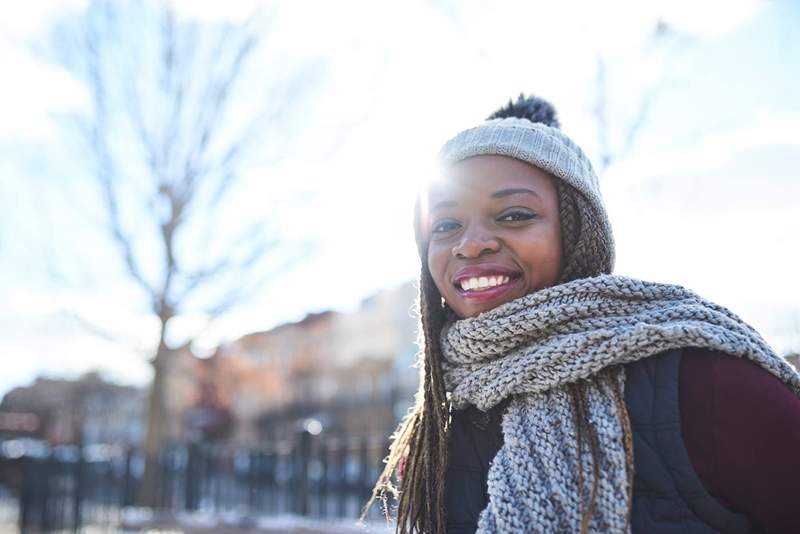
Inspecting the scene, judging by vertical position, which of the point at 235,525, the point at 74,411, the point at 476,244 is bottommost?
the point at 235,525

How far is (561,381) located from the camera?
4.77 ft

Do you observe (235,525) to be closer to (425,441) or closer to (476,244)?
(425,441)

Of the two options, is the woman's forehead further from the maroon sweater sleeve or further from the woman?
the maroon sweater sleeve

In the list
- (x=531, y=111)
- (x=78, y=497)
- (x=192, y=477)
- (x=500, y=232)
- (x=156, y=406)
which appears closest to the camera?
(x=500, y=232)

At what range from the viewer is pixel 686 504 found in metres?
1.29

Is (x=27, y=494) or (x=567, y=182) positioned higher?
(x=567, y=182)

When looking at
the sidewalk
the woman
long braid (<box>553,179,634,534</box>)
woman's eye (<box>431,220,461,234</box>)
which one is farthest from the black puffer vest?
the sidewalk

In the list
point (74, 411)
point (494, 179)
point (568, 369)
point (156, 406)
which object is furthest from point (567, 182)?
point (74, 411)

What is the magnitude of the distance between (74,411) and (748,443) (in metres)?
45.9

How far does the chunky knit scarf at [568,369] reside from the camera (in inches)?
53.6

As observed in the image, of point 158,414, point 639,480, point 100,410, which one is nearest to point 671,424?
point 639,480

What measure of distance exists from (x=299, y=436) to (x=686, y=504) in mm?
6143

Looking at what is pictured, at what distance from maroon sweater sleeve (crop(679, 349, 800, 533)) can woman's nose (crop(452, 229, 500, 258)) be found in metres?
0.54

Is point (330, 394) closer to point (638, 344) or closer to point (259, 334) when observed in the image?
point (259, 334)
